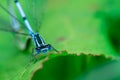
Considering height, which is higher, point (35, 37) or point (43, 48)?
point (35, 37)

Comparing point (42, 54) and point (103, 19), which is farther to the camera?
point (103, 19)

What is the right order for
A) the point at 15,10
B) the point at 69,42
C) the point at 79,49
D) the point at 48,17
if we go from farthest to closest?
the point at 15,10 < the point at 48,17 < the point at 69,42 < the point at 79,49

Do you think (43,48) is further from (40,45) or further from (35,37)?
(35,37)

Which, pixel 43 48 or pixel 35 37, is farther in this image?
pixel 35 37

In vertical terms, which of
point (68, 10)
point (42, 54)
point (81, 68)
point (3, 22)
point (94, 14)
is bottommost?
point (81, 68)

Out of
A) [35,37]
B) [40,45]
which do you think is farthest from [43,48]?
[35,37]

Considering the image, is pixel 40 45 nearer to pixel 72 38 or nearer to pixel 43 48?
pixel 43 48

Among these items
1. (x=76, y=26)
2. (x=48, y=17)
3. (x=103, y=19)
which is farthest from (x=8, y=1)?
(x=103, y=19)

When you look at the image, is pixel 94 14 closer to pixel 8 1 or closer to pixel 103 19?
pixel 103 19
